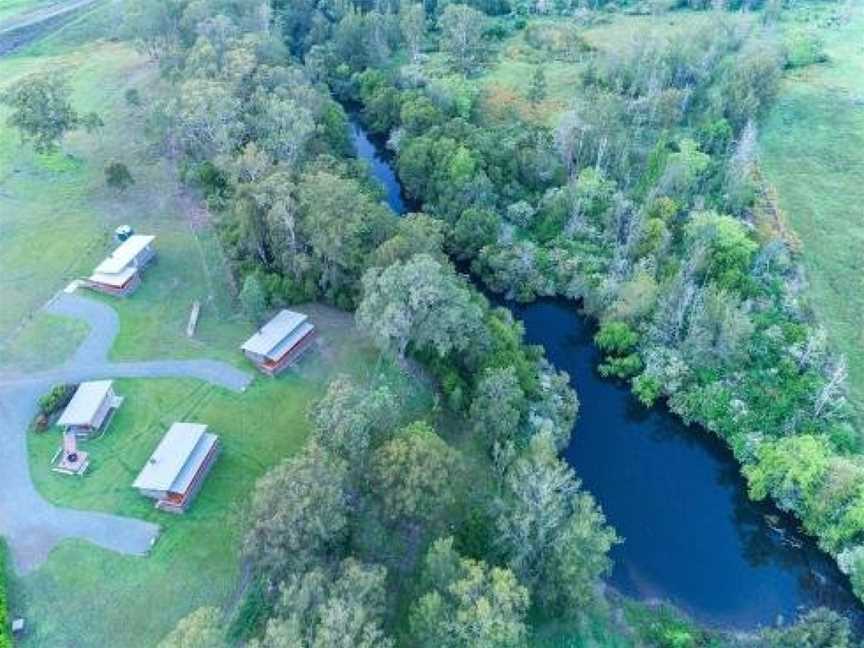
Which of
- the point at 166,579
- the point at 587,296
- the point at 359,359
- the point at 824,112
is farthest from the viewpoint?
the point at 824,112

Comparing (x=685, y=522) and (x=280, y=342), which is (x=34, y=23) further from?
(x=685, y=522)

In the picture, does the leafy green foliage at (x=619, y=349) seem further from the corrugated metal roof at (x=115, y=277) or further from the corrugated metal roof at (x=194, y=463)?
the corrugated metal roof at (x=115, y=277)

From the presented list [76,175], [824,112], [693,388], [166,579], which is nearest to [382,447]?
[166,579]

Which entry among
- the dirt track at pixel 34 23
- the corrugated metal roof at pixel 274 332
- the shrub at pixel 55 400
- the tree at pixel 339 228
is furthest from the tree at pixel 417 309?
the dirt track at pixel 34 23

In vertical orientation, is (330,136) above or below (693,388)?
above

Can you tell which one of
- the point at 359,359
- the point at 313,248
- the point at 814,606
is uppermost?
the point at 313,248

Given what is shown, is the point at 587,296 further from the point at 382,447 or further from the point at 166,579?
the point at 166,579

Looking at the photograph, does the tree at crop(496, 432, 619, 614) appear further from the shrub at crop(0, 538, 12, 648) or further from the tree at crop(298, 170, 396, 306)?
the shrub at crop(0, 538, 12, 648)
